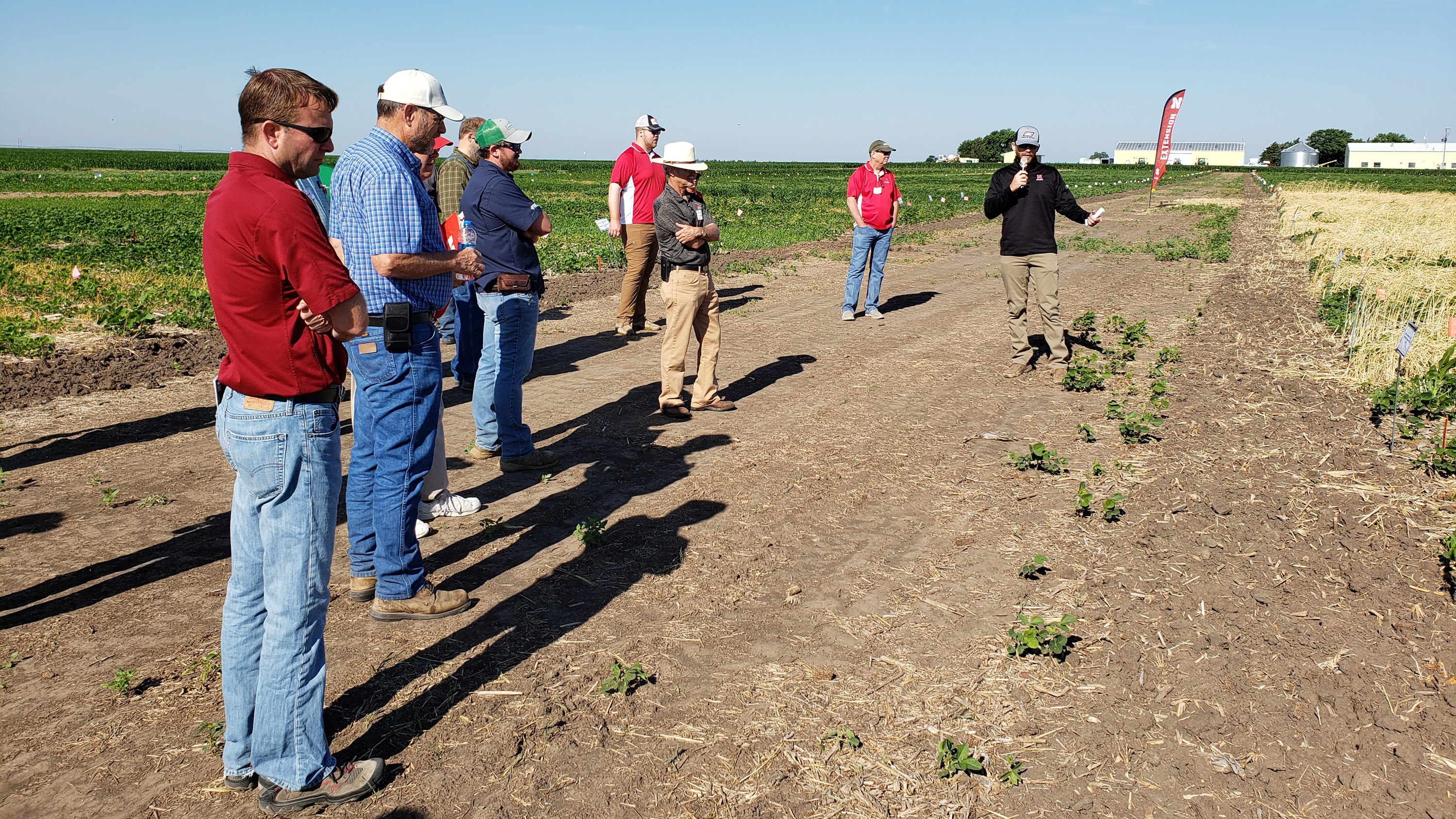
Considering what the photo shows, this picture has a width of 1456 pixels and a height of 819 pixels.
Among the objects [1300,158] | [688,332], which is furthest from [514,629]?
[1300,158]

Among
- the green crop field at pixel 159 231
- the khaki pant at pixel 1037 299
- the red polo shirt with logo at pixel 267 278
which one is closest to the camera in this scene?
the red polo shirt with logo at pixel 267 278

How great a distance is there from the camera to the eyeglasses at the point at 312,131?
2.64 m

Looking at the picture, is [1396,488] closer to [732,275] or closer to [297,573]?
[297,573]

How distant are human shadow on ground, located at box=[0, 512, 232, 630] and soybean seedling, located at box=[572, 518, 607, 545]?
5.85ft

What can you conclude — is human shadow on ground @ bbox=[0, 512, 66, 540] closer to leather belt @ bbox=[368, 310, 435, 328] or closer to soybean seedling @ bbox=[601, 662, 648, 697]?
leather belt @ bbox=[368, 310, 435, 328]

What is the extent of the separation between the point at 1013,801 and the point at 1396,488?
4.28 metres

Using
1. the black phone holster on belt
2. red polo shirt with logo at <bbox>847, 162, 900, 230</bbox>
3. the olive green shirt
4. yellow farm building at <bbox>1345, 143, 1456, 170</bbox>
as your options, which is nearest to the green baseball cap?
the olive green shirt

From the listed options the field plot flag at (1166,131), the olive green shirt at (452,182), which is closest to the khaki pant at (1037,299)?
the olive green shirt at (452,182)

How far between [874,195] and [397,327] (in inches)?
338

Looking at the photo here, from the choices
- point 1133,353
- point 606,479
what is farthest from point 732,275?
point 606,479

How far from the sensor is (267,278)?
2621 millimetres

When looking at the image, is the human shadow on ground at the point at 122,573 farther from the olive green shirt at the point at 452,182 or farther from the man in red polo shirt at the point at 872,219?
the man in red polo shirt at the point at 872,219

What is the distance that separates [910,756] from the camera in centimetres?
328

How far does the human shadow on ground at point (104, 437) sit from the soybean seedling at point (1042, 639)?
5.85m
